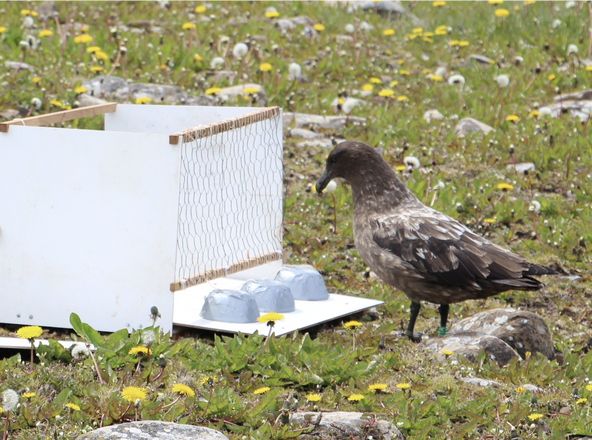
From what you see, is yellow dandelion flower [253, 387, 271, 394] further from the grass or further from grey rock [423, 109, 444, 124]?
grey rock [423, 109, 444, 124]

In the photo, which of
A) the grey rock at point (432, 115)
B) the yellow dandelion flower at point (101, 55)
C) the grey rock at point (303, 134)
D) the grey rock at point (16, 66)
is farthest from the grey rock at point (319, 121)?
the grey rock at point (16, 66)

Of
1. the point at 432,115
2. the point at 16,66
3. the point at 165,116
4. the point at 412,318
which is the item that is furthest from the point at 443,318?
the point at 16,66

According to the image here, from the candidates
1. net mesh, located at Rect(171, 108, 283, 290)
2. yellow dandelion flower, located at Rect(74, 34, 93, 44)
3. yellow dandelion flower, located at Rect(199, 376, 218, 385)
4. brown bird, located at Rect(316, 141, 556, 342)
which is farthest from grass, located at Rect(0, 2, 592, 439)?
net mesh, located at Rect(171, 108, 283, 290)

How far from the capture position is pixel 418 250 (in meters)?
4.98

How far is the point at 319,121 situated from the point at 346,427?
20.0 ft

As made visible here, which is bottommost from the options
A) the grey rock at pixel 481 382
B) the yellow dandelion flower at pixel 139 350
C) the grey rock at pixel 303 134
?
the grey rock at pixel 481 382

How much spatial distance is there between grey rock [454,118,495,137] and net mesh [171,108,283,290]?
3629 millimetres

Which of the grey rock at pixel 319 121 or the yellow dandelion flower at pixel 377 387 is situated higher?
the grey rock at pixel 319 121

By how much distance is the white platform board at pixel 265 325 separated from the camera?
4965 mm

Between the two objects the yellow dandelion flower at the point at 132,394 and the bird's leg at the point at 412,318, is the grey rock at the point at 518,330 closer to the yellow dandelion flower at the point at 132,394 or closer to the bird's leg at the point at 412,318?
the bird's leg at the point at 412,318

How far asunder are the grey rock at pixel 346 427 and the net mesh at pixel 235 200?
6.58 feet

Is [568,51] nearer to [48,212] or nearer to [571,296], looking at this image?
[571,296]

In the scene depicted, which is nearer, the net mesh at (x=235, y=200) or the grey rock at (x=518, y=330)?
the grey rock at (x=518, y=330)

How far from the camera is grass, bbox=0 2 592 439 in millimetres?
3854
